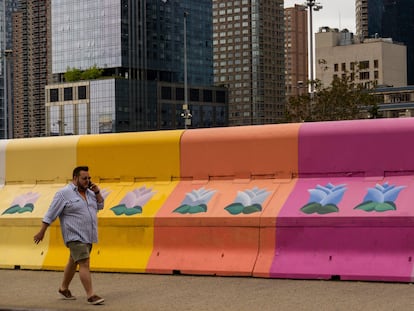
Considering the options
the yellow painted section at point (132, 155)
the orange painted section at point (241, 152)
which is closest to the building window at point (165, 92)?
the yellow painted section at point (132, 155)

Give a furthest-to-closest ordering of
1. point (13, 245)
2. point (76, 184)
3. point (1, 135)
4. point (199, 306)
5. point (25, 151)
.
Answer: point (1, 135), point (25, 151), point (13, 245), point (76, 184), point (199, 306)

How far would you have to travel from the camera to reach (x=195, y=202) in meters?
10.9

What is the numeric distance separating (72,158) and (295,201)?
3858 mm

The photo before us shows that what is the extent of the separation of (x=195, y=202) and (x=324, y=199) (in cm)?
183

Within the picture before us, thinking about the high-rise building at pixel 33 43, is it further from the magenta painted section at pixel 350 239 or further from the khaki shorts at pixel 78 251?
the khaki shorts at pixel 78 251

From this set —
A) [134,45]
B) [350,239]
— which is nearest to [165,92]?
[134,45]

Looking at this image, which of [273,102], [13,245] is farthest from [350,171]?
[273,102]

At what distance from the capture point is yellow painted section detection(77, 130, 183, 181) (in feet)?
38.1

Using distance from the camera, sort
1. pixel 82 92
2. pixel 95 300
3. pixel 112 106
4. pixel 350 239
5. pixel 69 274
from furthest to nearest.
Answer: pixel 82 92 → pixel 112 106 → pixel 350 239 → pixel 69 274 → pixel 95 300

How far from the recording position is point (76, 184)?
903cm

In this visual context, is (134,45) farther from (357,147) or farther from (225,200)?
(357,147)

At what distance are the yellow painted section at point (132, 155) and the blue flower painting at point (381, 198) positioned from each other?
294 cm

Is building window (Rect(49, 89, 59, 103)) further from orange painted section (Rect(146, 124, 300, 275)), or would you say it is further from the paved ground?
the paved ground

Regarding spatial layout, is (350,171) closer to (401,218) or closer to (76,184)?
(401,218)
